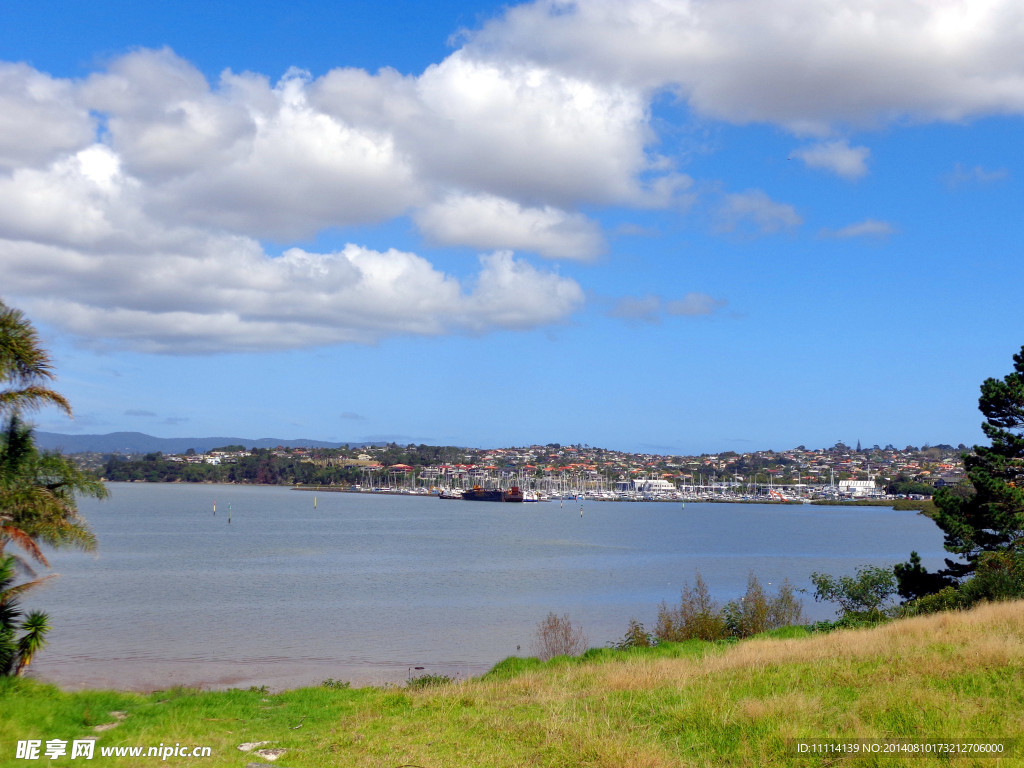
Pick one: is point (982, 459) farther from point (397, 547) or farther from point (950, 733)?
point (397, 547)

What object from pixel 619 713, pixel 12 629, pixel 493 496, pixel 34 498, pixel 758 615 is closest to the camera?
pixel 619 713

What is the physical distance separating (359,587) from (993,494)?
105ft

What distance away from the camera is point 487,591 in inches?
1799

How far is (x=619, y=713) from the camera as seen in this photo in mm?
10391

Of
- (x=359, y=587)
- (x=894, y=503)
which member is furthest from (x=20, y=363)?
(x=894, y=503)

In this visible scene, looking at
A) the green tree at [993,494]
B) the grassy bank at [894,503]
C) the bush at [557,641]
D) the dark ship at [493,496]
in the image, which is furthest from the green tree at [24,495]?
the grassy bank at [894,503]

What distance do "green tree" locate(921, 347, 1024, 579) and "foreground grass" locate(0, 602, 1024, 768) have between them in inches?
548

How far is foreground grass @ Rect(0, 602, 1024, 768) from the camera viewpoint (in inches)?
341

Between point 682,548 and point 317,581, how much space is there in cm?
4060

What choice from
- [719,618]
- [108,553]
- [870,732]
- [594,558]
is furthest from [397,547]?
[870,732]

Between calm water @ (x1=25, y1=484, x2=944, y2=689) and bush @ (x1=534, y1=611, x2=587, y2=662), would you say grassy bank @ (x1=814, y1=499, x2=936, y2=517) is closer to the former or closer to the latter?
calm water @ (x1=25, y1=484, x2=944, y2=689)

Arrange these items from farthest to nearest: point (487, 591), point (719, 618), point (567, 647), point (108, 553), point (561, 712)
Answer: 1. point (108, 553)
2. point (487, 591)
3. point (719, 618)
4. point (567, 647)
5. point (561, 712)

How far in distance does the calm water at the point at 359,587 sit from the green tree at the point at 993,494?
490 inches

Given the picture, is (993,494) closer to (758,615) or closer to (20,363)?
(758,615)
